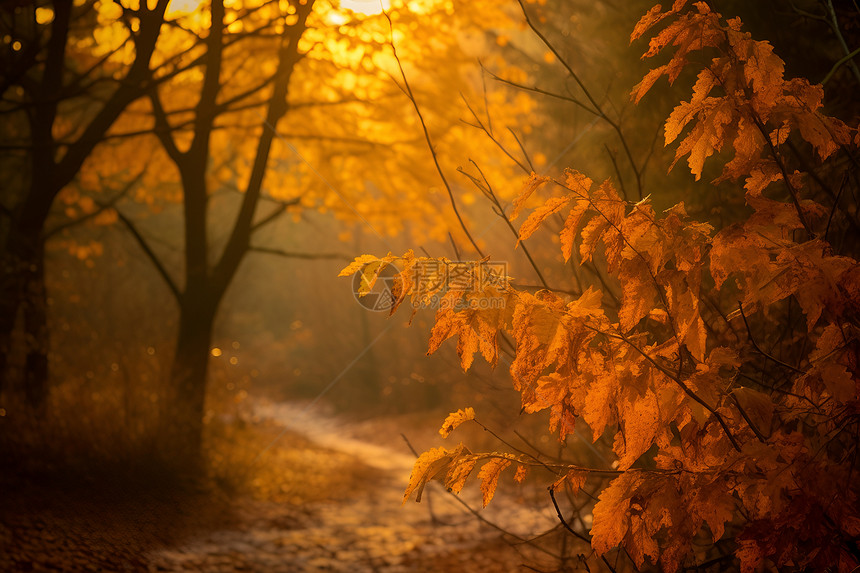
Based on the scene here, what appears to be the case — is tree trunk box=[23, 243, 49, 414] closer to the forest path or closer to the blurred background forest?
the blurred background forest

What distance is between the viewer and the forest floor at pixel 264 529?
3.87m

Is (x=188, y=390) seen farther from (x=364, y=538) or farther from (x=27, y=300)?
(x=364, y=538)

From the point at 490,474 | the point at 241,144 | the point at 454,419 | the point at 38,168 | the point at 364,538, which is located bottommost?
the point at 364,538

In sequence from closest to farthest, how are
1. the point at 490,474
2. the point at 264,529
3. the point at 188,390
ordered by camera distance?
the point at 490,474, the point at 264,529, the point at 188,390

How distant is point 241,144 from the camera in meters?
8.81

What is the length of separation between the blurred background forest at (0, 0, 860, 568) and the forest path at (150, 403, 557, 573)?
73cm

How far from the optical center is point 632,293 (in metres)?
1.56

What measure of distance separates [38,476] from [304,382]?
13527 millimetres

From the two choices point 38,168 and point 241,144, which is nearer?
point 38,168

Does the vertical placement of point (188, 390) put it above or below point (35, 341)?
below

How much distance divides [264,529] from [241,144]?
570 cm

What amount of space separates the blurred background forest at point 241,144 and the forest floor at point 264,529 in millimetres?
170

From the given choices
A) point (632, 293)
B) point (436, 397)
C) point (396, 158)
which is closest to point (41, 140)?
point (396, 158)

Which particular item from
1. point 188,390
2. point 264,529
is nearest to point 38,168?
point 188,390
